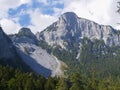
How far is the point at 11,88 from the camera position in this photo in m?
106

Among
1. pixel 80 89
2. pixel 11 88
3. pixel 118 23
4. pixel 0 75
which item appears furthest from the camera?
pixel 0 75

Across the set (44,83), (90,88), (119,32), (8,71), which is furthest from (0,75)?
(119,32)

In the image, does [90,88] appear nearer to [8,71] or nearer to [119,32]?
[8,71]

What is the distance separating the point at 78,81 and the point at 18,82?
2635cm

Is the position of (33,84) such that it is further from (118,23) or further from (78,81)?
(118,23)

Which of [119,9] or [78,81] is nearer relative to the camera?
[119,9]

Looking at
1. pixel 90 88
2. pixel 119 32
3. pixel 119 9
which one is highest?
pixel 119 9

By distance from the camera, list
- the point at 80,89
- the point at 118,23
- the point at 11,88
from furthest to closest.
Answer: the point at 11,88, the point at 80,89, the point at 118,23

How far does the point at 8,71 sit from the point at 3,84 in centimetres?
1436

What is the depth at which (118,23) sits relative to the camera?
147 ft

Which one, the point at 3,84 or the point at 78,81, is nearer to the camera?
the point at 78,81

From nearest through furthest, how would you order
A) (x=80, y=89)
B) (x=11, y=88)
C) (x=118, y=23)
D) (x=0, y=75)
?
(x=118, y=23) < (x=80, y=89) < (x=11, y=88) < (x=0, y=75)

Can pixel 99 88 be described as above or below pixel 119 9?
below

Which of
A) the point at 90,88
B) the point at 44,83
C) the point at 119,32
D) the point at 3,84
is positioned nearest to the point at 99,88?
the point at 90,88
